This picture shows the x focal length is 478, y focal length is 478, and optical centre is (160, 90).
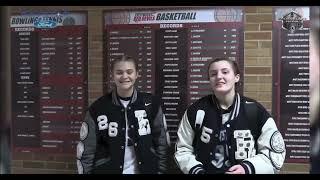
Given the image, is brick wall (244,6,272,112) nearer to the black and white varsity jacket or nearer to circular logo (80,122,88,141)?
the black and white varsity jacket

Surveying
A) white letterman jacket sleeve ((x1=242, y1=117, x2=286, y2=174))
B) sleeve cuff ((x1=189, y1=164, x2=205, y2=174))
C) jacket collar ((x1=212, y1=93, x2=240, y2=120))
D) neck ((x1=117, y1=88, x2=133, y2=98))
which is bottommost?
sleeve cuff ((x1=189, y1=164, x2=205, y2=174))

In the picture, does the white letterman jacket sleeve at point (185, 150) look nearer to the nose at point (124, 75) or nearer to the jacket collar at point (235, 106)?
the jacket collar at point (235, 106)

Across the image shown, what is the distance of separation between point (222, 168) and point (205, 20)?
123 centimetres

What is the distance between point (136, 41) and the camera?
4133mm

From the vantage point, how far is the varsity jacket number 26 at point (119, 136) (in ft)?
13.1

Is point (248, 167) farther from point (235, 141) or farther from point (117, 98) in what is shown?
point (117, 98)

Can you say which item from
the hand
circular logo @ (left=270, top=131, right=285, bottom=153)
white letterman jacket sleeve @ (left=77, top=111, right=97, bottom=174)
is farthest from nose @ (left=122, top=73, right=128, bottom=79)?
circular logo @ (left=270, top=131, right=285, bottom=153)

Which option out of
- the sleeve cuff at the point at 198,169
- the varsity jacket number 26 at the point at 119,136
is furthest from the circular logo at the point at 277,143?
the varsity jacket number 26 at the point at 119,136

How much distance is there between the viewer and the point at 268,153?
3787mm

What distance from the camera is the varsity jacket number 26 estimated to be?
13.1ft

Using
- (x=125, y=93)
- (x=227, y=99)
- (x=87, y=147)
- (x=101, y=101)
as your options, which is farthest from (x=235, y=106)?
(x=87, y=147)

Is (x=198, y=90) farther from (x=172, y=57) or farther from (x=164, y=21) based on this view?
(x=164, y=21)

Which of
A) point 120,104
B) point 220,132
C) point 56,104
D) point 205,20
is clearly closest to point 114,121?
point 120,104

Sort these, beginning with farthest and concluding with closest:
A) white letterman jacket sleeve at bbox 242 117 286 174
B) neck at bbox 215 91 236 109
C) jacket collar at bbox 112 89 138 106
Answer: jacket collar at bbox 112 89 138 106, neck at bbox 215 91 236 109, white letterman jacket sleeve at bbox 242 117 286 174
